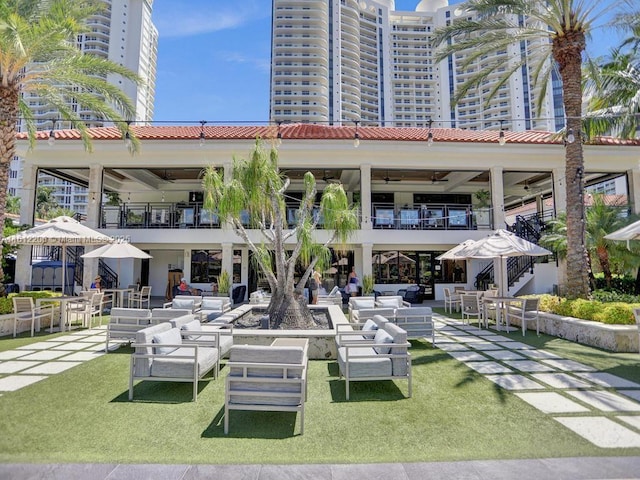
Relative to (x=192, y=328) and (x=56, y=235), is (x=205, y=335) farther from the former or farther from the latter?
(x=56, y=235)

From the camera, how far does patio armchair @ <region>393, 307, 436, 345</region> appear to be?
25.5 feet

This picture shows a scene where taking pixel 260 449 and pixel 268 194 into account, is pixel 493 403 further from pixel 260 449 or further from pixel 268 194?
pixel 268 194

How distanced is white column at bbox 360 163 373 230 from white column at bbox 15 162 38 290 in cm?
1341

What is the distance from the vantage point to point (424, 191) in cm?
2052

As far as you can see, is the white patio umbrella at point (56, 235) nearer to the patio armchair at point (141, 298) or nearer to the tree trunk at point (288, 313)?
the patio armchair at point (141, 298)

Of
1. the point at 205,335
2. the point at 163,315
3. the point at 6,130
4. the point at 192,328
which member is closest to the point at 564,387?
the point at 205,335

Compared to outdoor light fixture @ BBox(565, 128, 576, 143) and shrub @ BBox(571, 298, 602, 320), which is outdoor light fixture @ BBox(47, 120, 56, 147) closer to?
outdoor light fixture @ BBox(565, 128, 576, 143)

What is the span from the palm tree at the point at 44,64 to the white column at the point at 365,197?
347 inches

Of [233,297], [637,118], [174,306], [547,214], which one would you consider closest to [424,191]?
[547,214]

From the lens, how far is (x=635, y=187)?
15.8m

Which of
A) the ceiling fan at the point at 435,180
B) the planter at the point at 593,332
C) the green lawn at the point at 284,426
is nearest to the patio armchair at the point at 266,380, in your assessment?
the green lawn at the point at 284,426

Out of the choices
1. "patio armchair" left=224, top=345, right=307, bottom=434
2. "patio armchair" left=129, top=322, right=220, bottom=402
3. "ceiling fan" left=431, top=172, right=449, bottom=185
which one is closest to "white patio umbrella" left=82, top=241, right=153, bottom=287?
"patio armchair" left=129, top=322, right=220, bottom=402

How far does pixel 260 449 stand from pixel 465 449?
6.48ft

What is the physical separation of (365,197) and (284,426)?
12.2 metres
